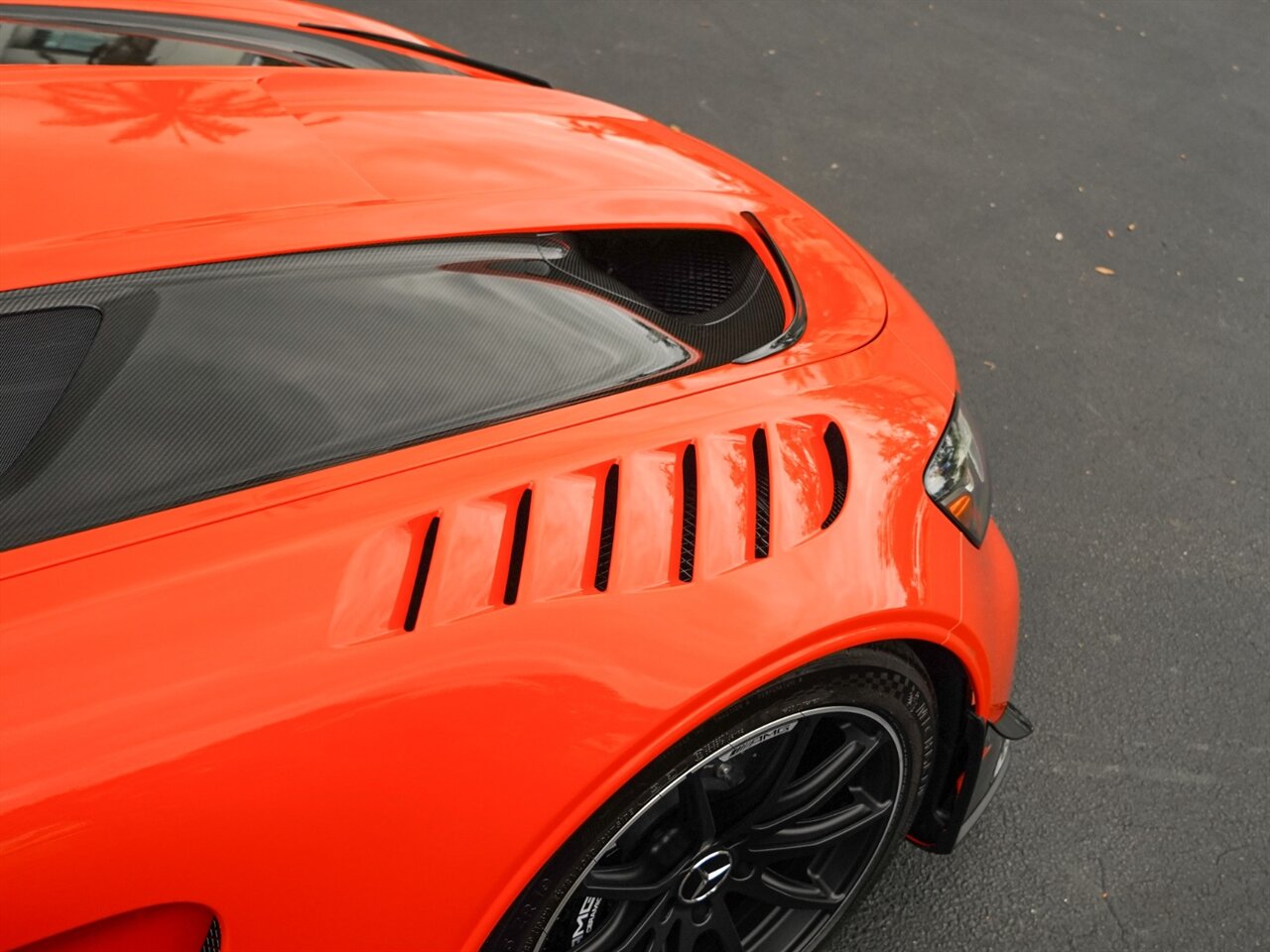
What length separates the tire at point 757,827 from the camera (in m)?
1.77

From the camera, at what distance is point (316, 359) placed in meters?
1.79

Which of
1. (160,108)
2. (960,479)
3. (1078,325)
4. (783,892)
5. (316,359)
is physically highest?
(160,108)

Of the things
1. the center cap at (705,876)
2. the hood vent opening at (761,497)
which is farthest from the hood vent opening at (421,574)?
the center cap at (705,876)

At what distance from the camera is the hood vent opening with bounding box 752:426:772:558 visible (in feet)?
6.17

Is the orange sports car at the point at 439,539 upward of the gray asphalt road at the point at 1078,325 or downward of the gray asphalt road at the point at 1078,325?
upward

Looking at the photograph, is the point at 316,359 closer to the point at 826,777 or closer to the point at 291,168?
the point at 291,168

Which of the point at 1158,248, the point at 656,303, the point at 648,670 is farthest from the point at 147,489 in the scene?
the point at 1158,248

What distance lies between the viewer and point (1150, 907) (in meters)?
2.71

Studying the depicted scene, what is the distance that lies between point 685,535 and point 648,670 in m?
0.23

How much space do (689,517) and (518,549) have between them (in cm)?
31

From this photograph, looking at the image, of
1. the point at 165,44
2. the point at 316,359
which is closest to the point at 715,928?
the point at 316,359

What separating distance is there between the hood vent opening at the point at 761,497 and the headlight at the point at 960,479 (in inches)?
16.9

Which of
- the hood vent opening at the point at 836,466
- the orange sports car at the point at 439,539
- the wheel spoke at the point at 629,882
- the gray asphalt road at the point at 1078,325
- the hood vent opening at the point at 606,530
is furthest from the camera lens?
the gray asphalt road at the point at 1078,325

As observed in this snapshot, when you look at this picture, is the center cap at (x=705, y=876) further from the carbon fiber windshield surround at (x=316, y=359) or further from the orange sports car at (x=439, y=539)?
the carbon fiber windshield surround at (x=316, y=359)
